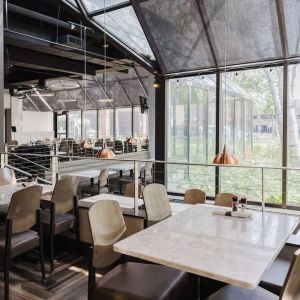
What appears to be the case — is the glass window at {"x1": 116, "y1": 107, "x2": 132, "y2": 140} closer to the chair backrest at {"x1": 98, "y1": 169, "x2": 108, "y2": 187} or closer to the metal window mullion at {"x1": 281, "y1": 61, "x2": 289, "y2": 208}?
the chair backrest at {"x1": 98, "y1": 169, "x2": 108, "y2": 187}

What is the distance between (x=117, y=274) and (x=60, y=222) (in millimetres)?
1453

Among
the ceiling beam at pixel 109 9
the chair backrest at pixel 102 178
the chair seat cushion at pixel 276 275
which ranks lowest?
the chair seat cushion at pixel 276 275

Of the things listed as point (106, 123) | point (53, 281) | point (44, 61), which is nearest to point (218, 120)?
point (53, 281)

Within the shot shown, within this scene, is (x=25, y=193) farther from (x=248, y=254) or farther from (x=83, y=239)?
(x=248, y=254)

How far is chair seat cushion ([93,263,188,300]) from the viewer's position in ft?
5.98

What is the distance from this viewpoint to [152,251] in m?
1.78

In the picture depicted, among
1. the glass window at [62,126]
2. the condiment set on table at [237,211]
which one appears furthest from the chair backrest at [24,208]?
the glass window at [62,126]

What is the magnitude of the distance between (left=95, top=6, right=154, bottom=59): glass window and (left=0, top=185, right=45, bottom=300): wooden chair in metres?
4.04

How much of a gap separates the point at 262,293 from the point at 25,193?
6.51 feet

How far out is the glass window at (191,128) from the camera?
258 inches

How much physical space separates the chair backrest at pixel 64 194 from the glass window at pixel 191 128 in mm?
3416

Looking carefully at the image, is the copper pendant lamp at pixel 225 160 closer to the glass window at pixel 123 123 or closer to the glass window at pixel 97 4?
the glass window at pixel 97 4

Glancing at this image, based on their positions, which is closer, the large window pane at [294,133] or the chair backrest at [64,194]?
the chair backrest at [64,194]

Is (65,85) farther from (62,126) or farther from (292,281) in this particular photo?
(292,281)
